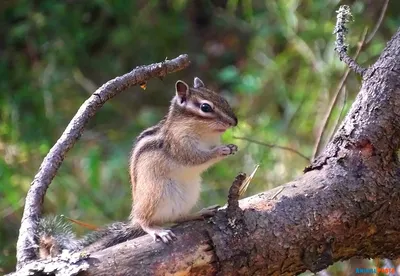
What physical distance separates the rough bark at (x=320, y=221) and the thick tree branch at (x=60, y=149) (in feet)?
0.57

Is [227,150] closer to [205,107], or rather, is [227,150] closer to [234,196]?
[205,107]

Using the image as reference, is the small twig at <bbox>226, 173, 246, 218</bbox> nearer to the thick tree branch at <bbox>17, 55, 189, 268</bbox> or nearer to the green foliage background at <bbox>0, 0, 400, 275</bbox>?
the thick tree branch at <bbox>17, 55, 189, 268</bbox>

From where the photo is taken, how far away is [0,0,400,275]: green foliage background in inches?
114

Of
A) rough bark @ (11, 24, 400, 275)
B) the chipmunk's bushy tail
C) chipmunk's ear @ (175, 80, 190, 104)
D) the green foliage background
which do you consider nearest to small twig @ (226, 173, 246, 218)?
rough bark @ (11, 24, 400, 275)

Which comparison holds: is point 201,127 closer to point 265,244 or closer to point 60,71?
point 265,244

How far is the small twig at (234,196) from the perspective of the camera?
4.43ft

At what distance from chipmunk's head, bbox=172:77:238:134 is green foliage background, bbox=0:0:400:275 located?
0.69 meters

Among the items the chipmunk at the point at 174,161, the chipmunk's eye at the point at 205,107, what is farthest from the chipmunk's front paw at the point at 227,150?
the chipmunk's eye at the point at 205,107

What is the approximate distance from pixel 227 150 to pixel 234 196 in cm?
35

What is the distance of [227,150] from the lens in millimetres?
1715

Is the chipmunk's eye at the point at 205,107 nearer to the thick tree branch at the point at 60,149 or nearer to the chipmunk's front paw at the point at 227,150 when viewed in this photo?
the chipmunk's front paw at the point at 227,150

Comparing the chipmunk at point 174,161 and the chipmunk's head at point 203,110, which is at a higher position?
the chipmunk's head at point 203,110

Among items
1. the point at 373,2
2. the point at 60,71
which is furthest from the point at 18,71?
the point at 373,2

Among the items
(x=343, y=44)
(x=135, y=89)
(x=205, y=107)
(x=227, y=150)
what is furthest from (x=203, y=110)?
(x=135, y=89)
